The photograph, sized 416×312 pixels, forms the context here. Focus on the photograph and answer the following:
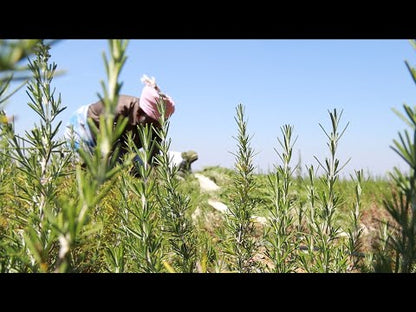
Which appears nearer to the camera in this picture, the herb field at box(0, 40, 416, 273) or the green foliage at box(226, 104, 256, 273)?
the herb field at box(0, 40, 416, 273)

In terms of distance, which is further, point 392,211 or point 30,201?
point 30,201

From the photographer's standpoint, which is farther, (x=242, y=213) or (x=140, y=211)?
(x=242, y=213)

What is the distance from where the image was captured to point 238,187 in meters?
1.75

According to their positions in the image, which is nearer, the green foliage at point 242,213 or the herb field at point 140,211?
the herb field at point 140,211
